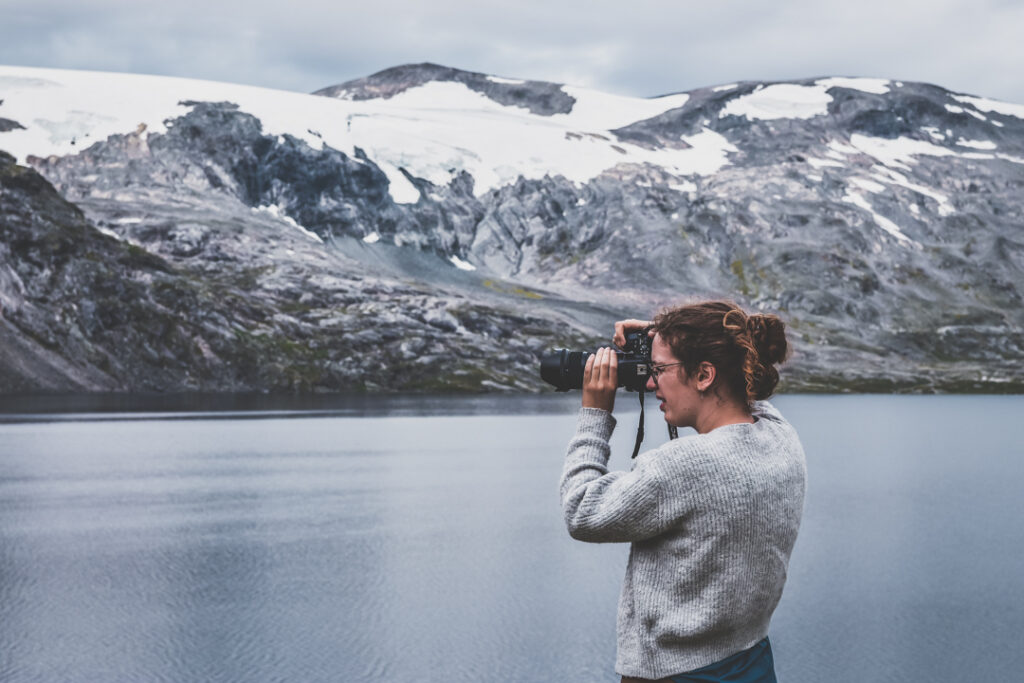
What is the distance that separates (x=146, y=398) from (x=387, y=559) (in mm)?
122294

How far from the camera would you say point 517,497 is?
4978 centimetres

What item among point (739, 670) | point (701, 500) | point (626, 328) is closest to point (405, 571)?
point (626, 328)

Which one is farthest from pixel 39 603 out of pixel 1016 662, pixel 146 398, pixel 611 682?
pixel 146 398

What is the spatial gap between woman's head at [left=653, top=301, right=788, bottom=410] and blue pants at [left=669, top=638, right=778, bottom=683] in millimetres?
1260

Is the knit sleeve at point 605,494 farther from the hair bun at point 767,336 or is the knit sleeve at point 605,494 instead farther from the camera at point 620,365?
the hair bun at point 767,336

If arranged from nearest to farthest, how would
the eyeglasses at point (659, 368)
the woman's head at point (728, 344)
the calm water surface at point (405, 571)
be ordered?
the woman's head at point (728, 344), the eyeglasses at point (659, 368), the calm water surface at point (405, 571)

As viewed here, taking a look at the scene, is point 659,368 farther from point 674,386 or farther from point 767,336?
point 767,336

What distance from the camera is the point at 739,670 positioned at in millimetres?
5605

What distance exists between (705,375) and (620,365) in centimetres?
44

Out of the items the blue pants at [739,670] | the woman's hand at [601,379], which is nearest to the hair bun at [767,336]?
the woman's hand at [601,379]

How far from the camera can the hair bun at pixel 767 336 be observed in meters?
5.54

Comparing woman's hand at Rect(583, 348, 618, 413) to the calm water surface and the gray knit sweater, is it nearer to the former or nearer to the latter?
the gray knit sweater

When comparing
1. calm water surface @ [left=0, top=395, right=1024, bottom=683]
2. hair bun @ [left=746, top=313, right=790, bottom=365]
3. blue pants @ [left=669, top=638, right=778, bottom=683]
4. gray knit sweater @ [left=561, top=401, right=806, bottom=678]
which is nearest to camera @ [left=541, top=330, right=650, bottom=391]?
gray knit sweater @ [left=561, top=401, right=806, bottom=678]

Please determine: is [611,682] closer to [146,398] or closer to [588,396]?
[588,396]
